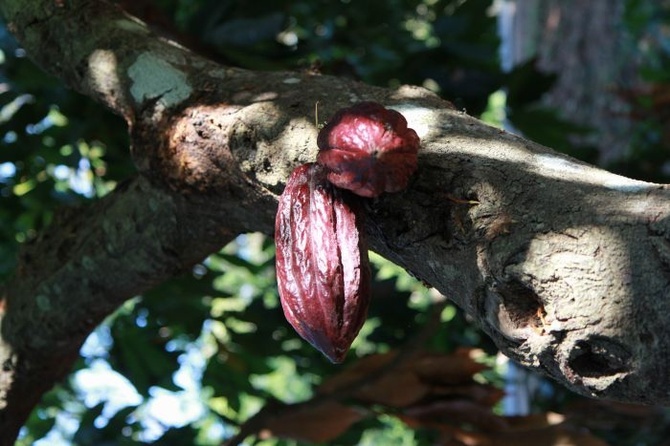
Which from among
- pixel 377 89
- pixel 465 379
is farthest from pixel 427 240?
pixel 465 379

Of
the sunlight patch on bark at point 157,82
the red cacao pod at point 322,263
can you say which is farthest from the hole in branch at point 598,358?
the sunlight patch on bark at point 157,82

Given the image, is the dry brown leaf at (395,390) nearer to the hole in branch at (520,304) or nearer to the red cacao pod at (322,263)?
the red cacao pod at (322,263)

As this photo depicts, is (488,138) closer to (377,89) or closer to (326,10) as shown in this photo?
(377,89)

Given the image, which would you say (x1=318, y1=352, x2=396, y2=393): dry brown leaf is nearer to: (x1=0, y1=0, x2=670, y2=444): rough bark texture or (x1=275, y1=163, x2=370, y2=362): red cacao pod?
(x1=0, y1=0, x2=670, y2=444): rough bark texture

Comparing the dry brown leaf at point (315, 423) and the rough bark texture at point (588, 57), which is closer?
the dry brown leaf at point (315, 423)

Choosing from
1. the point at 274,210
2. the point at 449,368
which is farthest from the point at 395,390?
the point at 274,210
